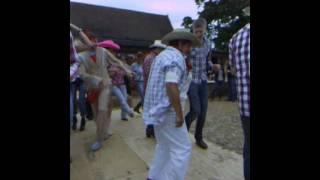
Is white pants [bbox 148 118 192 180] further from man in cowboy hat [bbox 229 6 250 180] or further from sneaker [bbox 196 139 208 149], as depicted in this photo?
sneaker [bbox 196 139 208 149]

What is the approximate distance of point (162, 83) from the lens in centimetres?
331

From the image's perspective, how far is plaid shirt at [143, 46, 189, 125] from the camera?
3.25m

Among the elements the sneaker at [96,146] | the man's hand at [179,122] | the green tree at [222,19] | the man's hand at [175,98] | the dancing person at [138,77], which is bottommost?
the sneaker at [96,146]

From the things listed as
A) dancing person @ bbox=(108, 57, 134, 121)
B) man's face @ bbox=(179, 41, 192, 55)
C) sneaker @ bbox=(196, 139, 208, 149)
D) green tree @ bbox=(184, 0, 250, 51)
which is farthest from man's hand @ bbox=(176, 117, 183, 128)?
green tree @ bbox=(184, 0, 250, 51)

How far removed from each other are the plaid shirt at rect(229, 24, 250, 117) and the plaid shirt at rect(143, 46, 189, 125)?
54 centimetres

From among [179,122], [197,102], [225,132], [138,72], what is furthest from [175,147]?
[138,72]

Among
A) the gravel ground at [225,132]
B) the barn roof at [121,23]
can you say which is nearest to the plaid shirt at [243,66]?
the gravel ground at [225,132]

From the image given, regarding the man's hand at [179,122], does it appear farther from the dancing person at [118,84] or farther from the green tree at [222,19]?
the green tree at [222,19]

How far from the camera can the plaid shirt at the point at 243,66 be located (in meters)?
2.88

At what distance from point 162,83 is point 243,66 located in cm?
78

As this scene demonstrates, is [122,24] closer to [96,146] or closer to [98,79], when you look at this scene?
[98,79]
